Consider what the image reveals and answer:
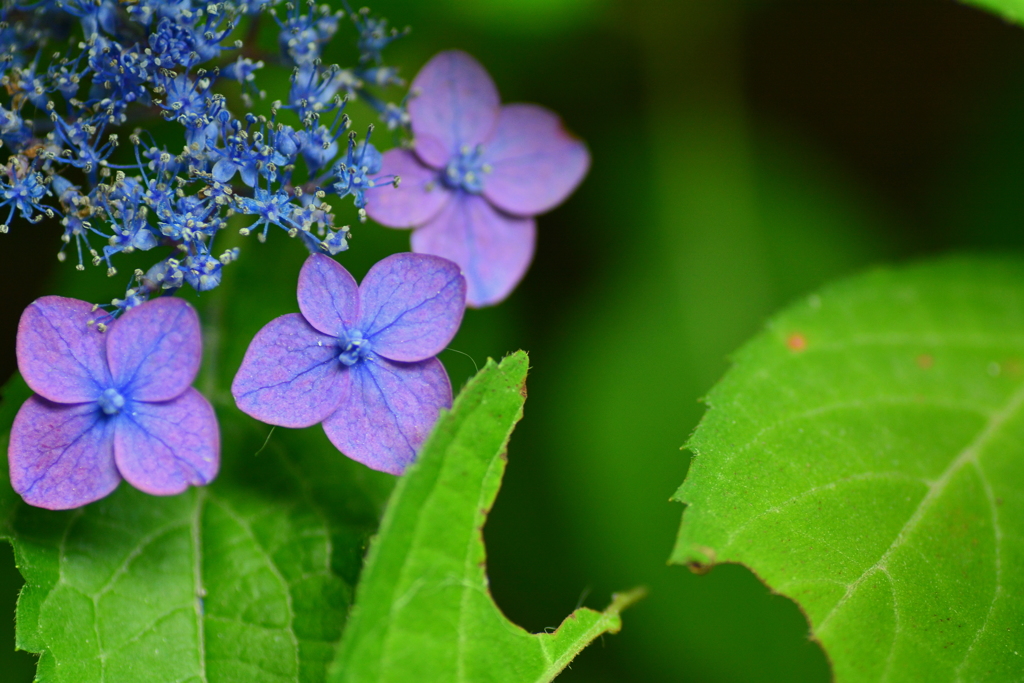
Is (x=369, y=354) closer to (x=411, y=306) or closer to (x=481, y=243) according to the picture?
(x=411, y=306)

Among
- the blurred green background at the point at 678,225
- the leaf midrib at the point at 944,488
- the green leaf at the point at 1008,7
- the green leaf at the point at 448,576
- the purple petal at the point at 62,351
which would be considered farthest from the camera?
the blurred green background at the point at 678,225

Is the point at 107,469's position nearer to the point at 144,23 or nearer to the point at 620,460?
the point at 144,23

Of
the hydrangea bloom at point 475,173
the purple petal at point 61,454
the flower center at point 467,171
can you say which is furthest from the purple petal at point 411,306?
the purple petal at point 61,454

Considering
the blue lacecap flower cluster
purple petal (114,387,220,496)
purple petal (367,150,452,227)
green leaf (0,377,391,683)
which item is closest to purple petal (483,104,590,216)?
purple petal (367,150,452,227)

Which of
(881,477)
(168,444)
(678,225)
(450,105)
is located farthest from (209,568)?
(678,225)

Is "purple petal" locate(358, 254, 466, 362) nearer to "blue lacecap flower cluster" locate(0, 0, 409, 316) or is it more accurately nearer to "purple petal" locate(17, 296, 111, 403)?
"blue lacecap flower cluster" locate(0, 0, 409, 316)

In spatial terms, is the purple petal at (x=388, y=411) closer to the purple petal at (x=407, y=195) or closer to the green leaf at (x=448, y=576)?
the green leaf at (x=448, y=576)

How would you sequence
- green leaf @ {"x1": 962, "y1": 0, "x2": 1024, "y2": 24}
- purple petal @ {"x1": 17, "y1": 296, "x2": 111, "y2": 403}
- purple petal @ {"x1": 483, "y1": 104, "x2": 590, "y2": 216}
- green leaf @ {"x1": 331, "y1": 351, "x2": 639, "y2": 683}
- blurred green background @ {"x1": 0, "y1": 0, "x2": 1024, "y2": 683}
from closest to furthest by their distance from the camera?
green leaf @ {"x1": 331, "y1": 351, "x2": 639, "y2": 683}, purple petal @ {"x1": 17, "y1": 296, "x2": 111, "y2": 403}, green leaf @ {"x1": 962, "y1": 0, "x2": 1024, "y2": 24}, purple petal @ {"x1": 483, "y1": 104, "x2": 590, "y2": 216}, blurred green background @ {"x1": 0, "y1": 0, "x2": 1024, "y2": 683}
